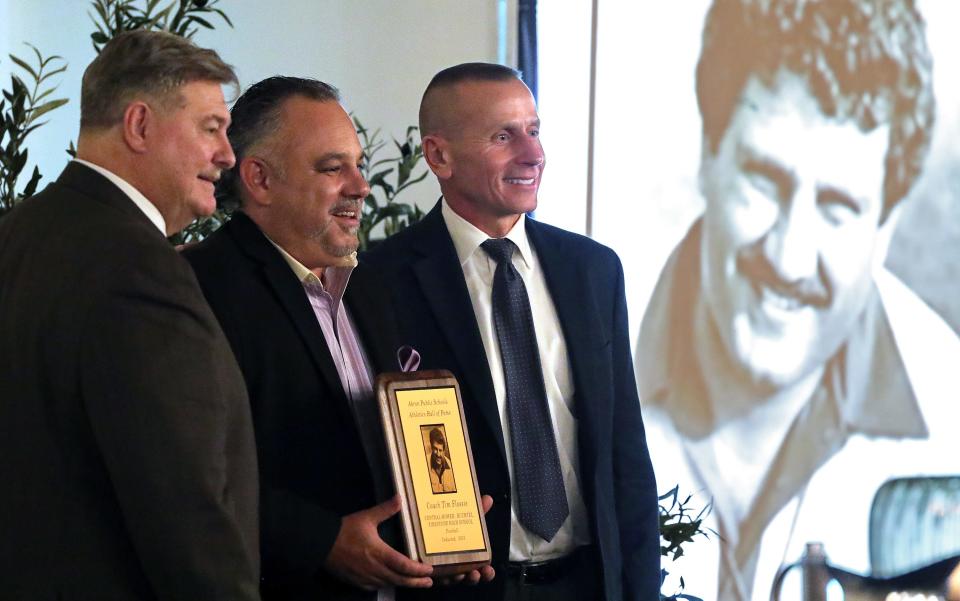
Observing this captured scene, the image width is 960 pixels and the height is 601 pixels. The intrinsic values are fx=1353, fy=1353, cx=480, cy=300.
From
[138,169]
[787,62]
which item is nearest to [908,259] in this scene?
[787,62]

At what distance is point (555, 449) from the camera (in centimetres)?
266

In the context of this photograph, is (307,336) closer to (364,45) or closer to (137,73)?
(137,73)

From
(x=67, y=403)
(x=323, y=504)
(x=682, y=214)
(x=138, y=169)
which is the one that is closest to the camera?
(x=67, y=403)

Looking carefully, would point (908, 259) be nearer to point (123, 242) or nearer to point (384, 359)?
point (384, 359)

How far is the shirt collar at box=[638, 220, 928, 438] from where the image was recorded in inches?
174

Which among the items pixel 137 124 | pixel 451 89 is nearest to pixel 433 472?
pixel 137 124

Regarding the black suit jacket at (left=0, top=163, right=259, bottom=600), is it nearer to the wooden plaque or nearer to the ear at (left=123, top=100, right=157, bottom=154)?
the ear at (left=123, top=100, right=157, bottom=154)

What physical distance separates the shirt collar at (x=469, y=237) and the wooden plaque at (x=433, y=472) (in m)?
0.55

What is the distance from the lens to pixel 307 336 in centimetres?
230

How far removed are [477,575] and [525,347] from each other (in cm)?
58

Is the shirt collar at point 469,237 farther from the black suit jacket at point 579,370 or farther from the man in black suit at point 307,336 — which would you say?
the man in black suit at point 307,336

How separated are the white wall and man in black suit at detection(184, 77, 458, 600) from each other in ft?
8.03

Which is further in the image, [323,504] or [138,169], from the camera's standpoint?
[323,504]

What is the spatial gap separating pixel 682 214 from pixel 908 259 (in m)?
0.78
